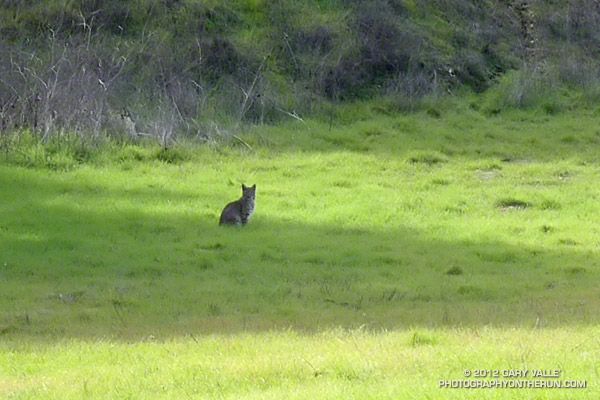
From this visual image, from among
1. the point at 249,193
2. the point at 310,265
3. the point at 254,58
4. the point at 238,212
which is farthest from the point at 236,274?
the point at 254,58

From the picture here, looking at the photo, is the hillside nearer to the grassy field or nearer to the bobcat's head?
the grassy field

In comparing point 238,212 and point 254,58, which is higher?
point 238,212

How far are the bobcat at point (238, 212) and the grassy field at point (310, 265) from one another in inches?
11.6

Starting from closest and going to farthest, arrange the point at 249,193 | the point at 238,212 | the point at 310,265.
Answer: the point at 310,265 < the point at 238,212 < the point at 249,193

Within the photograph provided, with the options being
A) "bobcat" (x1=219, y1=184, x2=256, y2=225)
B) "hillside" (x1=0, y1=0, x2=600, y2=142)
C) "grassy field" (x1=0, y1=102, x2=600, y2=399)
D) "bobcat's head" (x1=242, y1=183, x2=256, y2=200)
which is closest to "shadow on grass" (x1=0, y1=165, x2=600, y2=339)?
"grassy field" (x1=0, y1=102, x2=600, y2=399)

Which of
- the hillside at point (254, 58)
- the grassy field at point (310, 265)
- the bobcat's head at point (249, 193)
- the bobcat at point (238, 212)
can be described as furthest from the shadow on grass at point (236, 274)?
the hillside at point (254, 58)

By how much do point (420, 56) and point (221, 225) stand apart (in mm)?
16209

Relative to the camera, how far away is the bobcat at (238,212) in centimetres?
1617

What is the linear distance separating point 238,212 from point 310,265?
2372 mm

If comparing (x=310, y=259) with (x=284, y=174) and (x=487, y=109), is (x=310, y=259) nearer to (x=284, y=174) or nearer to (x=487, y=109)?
(x=284, y=174)

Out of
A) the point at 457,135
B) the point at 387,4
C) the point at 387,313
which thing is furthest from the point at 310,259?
the point at 387,4

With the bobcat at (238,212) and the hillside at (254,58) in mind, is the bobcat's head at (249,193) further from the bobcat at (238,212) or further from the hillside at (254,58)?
the hillside at (254,58)

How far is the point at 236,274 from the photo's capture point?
540 inches

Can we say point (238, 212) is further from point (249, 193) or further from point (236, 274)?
point (236, 274)
